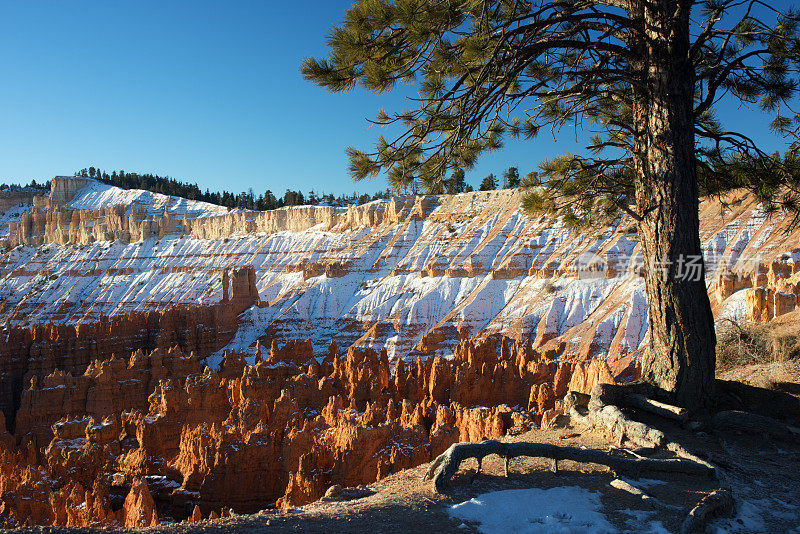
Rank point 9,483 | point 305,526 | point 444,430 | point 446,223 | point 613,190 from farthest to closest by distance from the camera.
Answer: point 446,223 → point 444,430 → point 9,483 → point 613,190 → point 305,526

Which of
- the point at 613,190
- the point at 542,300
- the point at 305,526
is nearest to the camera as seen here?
the point at 305,526

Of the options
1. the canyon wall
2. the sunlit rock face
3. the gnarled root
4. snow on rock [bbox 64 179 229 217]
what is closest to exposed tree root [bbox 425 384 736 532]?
the gnarled root

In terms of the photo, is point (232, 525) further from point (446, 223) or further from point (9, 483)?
point (446, 223)

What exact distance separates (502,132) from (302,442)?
42.3 feet

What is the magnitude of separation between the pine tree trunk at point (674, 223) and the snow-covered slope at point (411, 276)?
20675 millimetres

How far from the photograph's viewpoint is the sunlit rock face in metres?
16.2

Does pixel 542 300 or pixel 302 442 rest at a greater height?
pixel 542 300

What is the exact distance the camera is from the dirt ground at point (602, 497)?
384 cm

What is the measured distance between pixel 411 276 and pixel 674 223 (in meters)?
48.9

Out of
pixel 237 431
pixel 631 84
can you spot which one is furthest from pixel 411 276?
pixel 631 84

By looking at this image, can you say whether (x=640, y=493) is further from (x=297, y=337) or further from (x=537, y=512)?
(x=297, y=337)

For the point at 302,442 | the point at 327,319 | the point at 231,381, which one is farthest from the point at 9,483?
the point at 327,319

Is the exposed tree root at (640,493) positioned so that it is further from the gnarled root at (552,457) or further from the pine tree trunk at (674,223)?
the pine tree trunk at (674,223)

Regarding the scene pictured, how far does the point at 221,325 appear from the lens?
4538cm
